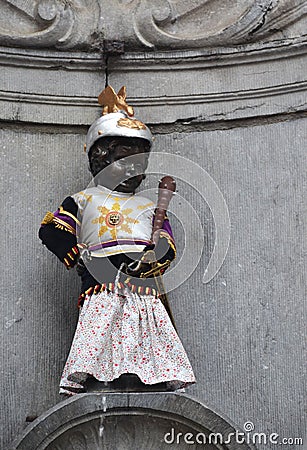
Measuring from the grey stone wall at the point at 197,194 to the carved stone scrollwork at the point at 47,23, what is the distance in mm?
19

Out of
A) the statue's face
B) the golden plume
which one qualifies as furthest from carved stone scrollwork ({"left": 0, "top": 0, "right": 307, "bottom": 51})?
the statue's face

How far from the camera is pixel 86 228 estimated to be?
148 inches

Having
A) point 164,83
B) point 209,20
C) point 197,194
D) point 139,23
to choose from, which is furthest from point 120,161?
point 209,20

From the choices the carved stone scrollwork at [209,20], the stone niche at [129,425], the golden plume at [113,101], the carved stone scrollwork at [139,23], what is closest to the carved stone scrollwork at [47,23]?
the carved stone scrollwork at [139,23]

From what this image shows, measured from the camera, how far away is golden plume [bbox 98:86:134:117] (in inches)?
157

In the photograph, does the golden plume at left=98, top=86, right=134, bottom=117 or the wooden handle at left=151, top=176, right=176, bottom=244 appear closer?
the wooden handle at left=151, top=176, right=176, bottom=244

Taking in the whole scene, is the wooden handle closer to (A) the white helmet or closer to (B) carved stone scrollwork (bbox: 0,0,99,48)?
(A) the white helmet

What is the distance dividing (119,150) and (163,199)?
9.0 inches

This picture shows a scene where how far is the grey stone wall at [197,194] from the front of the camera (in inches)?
153

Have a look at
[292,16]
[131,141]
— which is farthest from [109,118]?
[292,16]

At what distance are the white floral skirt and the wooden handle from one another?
0.84 feet

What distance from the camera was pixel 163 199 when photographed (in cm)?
380

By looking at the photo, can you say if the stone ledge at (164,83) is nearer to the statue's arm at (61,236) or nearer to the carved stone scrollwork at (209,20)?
the carved stone scrollwork at (209,20)

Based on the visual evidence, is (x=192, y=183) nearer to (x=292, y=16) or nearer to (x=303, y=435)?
(x=292, y=16)
